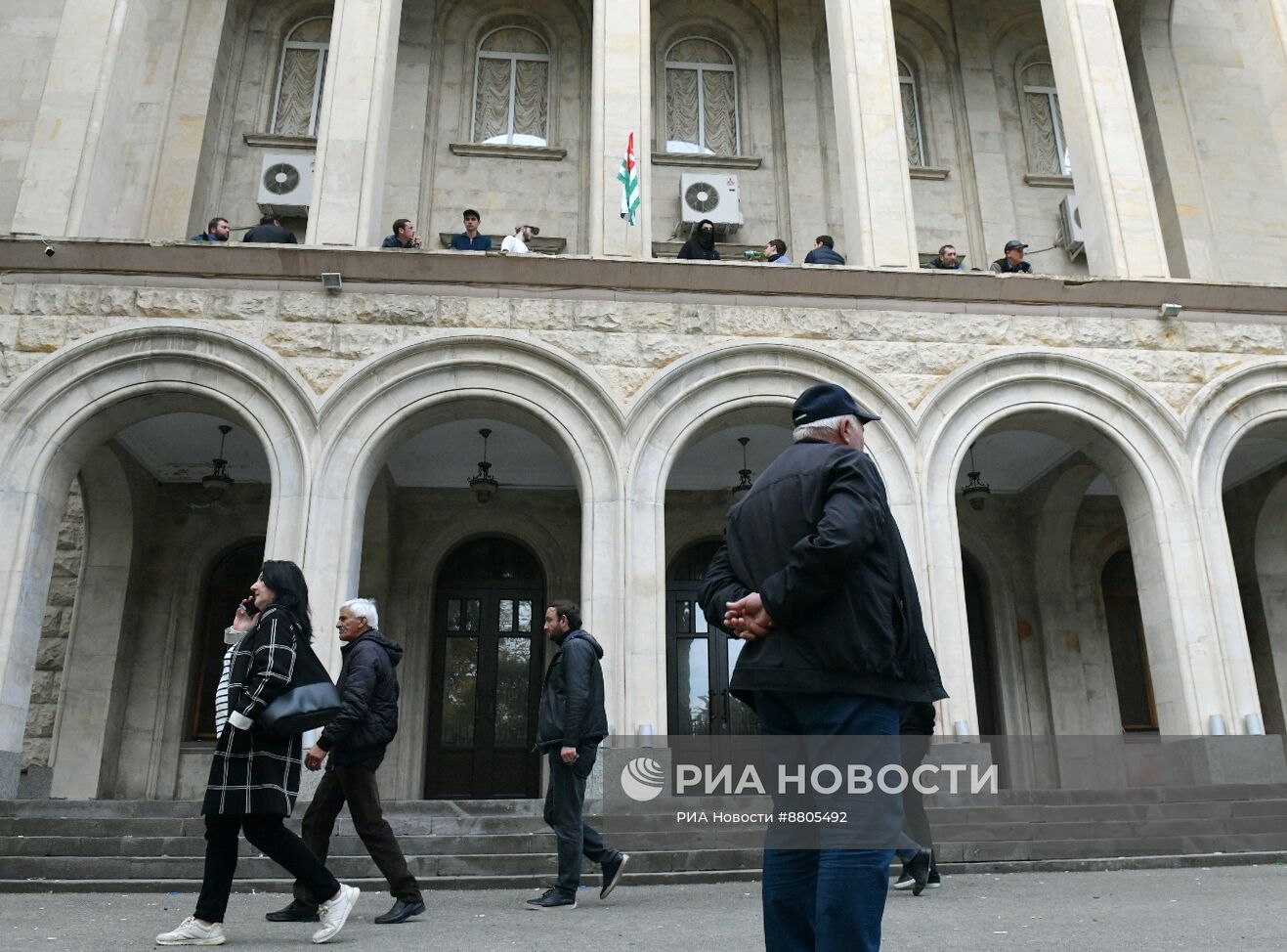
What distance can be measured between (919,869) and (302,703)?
14.7ft

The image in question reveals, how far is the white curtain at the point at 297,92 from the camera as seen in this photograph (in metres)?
17.9

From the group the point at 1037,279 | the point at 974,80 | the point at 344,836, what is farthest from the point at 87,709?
the point at 974,80

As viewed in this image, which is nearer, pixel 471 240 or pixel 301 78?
pixel 471 240

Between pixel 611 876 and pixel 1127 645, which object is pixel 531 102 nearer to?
pixel 1127 645

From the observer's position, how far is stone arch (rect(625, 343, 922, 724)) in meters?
12.3

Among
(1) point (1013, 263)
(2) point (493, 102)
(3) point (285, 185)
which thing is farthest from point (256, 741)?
(2) point (493, 102)

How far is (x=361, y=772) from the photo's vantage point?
22.0 feet

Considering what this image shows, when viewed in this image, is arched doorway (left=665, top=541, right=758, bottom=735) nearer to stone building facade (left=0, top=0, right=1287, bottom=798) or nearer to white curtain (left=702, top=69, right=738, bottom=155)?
stone building facade (left=0, top=0, right=1287, bottom=798)

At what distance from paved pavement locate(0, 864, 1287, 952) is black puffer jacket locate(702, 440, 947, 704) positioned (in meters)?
2.69

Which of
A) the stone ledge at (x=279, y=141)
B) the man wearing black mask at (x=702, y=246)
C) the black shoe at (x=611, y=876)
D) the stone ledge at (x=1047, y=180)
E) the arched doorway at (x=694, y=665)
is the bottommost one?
the black shoe at (x=611, y=876)

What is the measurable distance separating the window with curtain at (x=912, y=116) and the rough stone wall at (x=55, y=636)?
48.0ft

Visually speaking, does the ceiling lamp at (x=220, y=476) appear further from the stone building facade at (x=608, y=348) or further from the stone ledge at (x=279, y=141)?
the stone ledge at (x=279, y=141)

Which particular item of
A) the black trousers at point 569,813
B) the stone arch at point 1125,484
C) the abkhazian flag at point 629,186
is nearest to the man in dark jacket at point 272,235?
the abkhazian flag at point 629,186

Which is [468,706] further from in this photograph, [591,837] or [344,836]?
[591,837]
